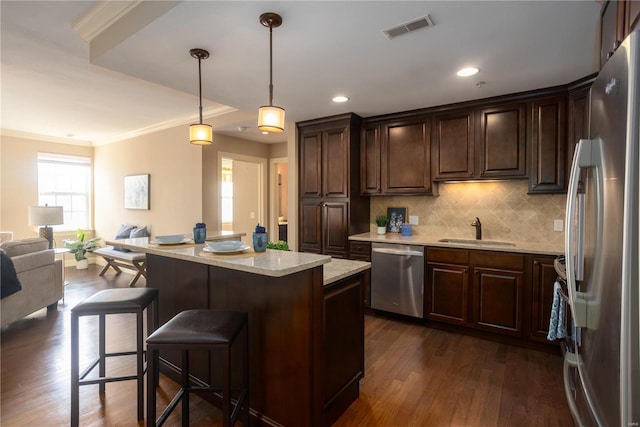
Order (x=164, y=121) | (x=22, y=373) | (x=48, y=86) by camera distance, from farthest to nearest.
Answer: (x=164, y=121) < (x=48, y=86) < (x=22, y=373)

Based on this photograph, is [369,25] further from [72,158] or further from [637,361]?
[72,158]

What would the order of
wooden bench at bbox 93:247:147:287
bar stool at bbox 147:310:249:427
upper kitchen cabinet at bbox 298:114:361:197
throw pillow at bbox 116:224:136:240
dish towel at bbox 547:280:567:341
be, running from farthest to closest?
throw pillow at bbox 116:224:136:240
wooden bench at bbox 93:247:147:287
upper kitchen cabinet at bbox 298:114:361:197
dish towel at bbox 547:280:567:341
bar stool at bbox 147:310:249:427

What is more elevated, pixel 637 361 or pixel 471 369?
pixel 637 361

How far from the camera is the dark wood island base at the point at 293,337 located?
1672 millimetres

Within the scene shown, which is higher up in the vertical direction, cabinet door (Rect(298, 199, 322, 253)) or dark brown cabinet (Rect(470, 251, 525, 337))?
cabinet door (Rect(298, 199, 322, 253))

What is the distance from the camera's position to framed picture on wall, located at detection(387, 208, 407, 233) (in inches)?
159

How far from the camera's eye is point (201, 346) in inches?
56.7

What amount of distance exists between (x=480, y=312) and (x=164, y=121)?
16.9ft

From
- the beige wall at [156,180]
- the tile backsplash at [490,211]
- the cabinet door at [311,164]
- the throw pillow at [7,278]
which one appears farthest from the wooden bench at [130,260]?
the tile backsplash at [490,211]

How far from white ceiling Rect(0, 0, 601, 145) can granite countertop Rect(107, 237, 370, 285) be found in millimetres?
1374

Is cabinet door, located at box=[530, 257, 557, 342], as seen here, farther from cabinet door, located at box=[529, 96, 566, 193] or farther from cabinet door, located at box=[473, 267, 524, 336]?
cabinet door, located at box=[529, 96, 566, 193]

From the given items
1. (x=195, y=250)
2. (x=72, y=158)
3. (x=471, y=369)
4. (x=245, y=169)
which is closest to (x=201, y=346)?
(x=195, y=250)

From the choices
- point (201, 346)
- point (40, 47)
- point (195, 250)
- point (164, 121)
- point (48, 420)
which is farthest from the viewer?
point (164, 121)

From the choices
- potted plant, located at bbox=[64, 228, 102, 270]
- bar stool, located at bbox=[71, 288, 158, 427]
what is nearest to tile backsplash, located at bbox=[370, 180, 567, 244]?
bar stool, located at bbox=[71, 288, 158, 427]
